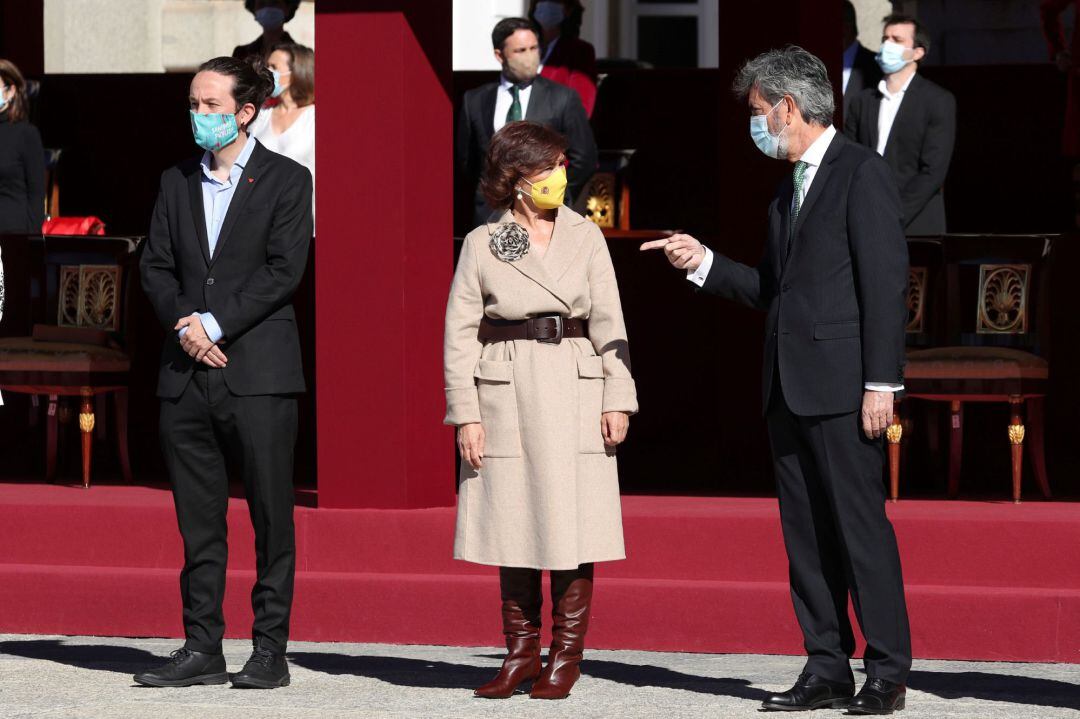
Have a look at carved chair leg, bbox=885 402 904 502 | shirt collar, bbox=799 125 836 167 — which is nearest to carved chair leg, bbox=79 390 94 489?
carved chair leg, bbox=885 402 904 502

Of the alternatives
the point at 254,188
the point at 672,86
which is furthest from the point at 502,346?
the point at 672,86

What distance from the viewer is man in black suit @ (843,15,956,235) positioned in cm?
882

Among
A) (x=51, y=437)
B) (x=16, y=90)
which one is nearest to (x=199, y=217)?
(x=51, y=437)

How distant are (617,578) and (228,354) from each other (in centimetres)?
175

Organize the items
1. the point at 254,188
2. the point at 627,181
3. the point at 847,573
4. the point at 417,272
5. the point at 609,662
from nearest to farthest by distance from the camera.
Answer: the point at 847,573
the point at 254,188
the point at 609,662
the point at 417,272
the point at 627,181

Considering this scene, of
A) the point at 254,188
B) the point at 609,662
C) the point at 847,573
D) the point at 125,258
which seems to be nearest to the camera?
the point at 847,573

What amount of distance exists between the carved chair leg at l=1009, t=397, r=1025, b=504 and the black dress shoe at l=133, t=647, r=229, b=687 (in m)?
2.97

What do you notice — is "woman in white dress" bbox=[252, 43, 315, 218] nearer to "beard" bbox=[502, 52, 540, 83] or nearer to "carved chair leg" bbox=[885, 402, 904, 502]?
"beard" bbox=[502, 52, 540, 83]

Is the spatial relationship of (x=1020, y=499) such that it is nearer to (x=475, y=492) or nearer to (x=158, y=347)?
(x=475, y=492)

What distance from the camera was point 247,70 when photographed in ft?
19.9

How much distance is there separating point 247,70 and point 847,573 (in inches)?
86.6

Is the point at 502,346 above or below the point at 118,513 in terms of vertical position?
above

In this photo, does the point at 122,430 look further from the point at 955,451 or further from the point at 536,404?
the point at 955,451

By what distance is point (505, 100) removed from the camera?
878cm
